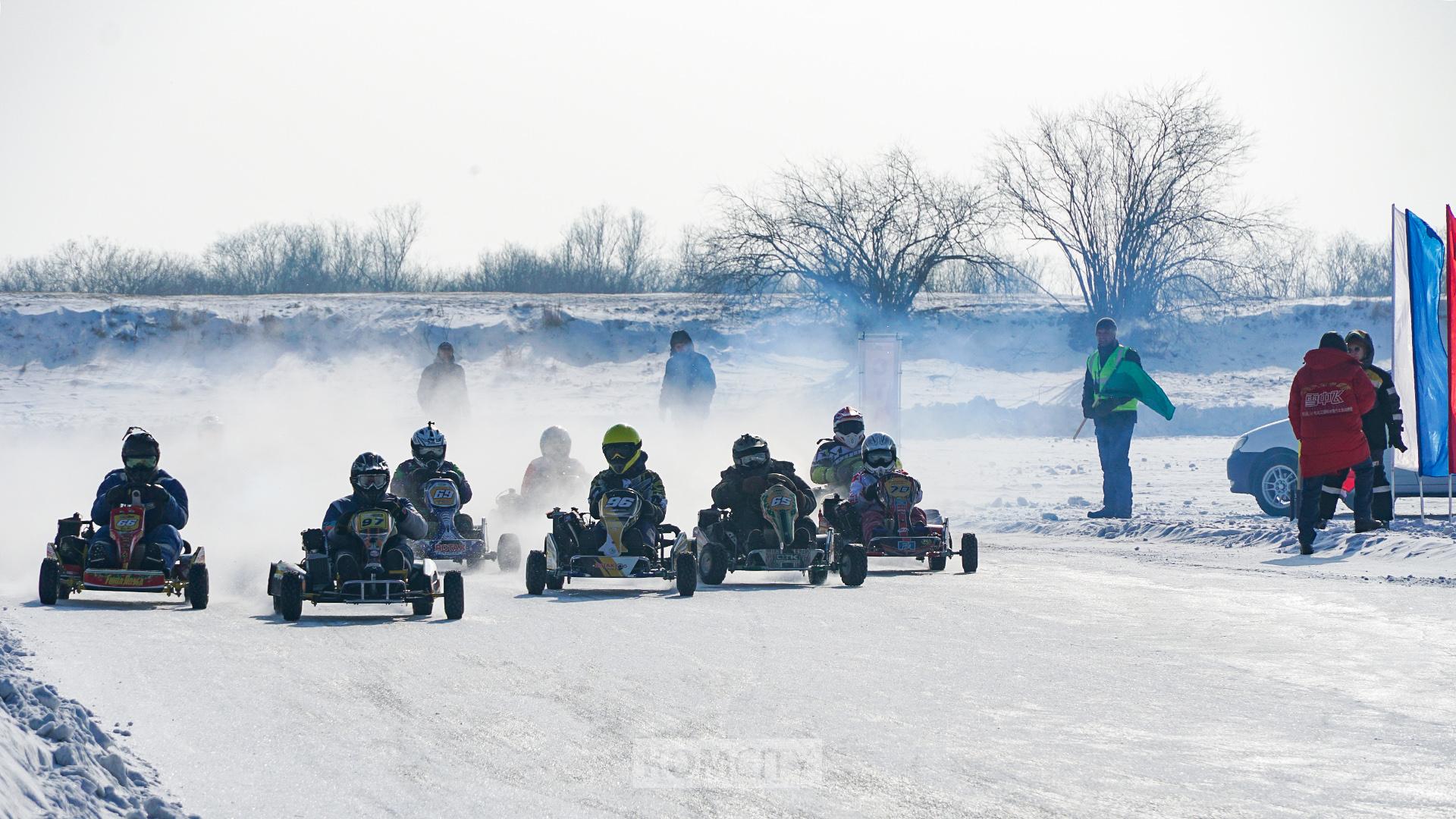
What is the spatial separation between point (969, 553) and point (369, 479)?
5979 millimetres

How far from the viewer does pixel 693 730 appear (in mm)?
8359

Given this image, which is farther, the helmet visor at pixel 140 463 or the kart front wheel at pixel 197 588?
the helmet visor at pixel 140 463

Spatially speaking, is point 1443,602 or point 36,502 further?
point 36,502

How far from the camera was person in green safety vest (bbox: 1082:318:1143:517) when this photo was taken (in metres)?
22.4

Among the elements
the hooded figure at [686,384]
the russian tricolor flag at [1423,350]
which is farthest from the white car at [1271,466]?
the hooded figure at [686,384]

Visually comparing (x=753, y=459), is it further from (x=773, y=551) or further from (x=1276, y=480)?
(x=1276, y=480)

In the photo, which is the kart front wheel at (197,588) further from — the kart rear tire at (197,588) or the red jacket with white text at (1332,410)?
the red jacket with white text at (1332,410)

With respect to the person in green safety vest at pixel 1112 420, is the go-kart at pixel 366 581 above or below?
below

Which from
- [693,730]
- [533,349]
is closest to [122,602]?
[693,730]

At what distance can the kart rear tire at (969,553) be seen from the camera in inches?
657

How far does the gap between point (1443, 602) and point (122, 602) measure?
415 inches

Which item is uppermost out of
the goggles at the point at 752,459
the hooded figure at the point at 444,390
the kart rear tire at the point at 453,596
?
the hooded figure at the point at 444,390

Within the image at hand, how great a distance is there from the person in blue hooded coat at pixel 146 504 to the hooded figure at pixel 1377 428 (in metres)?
11.3

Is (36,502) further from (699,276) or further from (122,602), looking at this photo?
(699,276)
